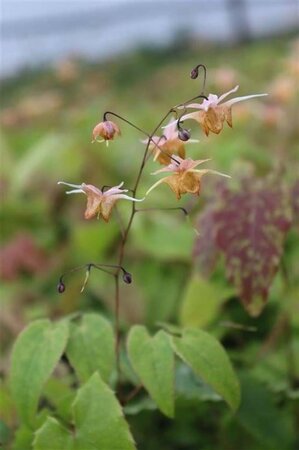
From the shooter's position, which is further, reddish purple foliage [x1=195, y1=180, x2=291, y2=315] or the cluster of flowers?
reddish purple foliage [x1=195, y1=180, x2=291, y2=315]

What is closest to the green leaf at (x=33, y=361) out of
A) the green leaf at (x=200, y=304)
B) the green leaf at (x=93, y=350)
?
the green leaf at (x=93, y=350)

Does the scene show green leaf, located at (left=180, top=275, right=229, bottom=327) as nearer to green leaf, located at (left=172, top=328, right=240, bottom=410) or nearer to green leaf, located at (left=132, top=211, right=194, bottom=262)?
green leaf, located at (left=132, top=211, right=194, bottom=262)

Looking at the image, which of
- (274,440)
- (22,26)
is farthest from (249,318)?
(22,26)

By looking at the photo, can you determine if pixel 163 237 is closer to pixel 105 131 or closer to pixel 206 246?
pixel 206 246

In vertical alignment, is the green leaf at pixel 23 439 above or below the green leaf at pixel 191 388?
below

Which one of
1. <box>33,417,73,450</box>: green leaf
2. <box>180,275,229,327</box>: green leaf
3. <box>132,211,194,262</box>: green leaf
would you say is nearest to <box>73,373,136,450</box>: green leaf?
<box>33,417,73,450</box>: green leaf

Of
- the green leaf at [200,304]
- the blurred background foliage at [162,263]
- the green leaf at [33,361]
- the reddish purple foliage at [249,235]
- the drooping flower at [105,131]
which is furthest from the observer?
the green leaf at [200,304]

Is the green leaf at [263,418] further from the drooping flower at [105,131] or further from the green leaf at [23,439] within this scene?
the drooping flower at [105,131]
